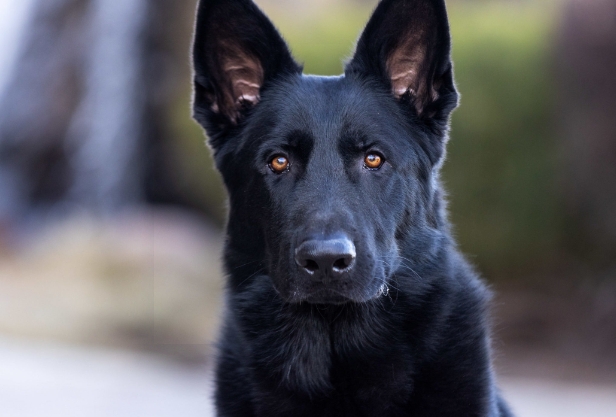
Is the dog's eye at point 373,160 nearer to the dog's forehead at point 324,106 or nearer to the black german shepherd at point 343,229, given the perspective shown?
the black german shepherd at point 343,229

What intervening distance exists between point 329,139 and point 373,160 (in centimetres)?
22

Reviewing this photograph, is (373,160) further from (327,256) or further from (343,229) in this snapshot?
(327,256)

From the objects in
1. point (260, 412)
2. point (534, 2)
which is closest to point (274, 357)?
point (260, 412)

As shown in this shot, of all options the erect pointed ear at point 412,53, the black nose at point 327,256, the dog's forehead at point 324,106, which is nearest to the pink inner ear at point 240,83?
the dog's forehead at point 324,106

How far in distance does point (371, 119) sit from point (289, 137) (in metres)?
0.38

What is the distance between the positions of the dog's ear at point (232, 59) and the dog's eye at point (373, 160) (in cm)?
66

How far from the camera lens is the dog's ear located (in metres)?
3.55

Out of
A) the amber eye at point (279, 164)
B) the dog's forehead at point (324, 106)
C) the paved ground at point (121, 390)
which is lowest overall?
the paved ground at point (121, 390)

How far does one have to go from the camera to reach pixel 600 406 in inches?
274

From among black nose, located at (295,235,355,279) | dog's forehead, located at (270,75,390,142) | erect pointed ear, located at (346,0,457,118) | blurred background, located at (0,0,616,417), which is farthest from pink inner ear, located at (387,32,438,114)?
blurred background, located at (0,0,616,417)

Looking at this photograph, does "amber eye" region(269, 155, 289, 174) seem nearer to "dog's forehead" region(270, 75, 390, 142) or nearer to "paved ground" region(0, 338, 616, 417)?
"dog's forehead" region(270, 75, 390, 142)

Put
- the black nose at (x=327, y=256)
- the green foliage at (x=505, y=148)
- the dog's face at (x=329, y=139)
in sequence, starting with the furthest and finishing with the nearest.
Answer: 1. the green foliage at (x=505, y=148)
2. the dog's face at (x=329, y=139)
3. the black nose at (x=327, y=256)

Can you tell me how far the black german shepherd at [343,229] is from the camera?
3.15 metres

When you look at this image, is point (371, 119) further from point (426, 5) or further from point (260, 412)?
point (260, 412)
